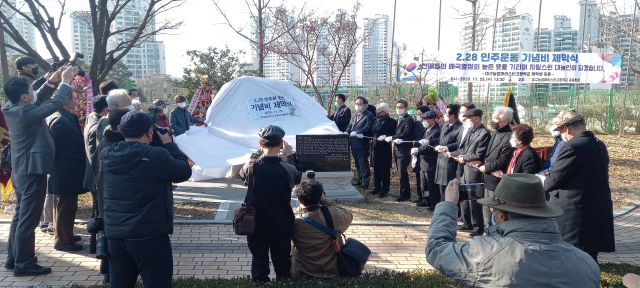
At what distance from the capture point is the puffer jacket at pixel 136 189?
315 cm

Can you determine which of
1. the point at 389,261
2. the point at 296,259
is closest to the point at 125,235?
the point at 296,259

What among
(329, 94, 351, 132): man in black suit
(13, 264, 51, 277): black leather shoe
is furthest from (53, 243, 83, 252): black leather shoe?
(329, 94, 351, 132): man in black suit

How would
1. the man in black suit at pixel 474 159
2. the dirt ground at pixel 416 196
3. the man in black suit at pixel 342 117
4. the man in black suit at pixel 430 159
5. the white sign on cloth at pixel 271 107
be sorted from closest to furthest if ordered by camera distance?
1. the man in black suit at pixel 474 159
2. the dirt ground at pixel 416 196
3. the man in black suit at pixel 430 159
4. the white sign on cloth at pixel 271 107
5. the man in black suit at pixel 342 117

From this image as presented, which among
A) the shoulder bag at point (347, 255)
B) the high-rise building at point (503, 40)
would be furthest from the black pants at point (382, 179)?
the high-rise building at point (503, 40)

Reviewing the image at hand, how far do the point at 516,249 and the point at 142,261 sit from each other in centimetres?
238

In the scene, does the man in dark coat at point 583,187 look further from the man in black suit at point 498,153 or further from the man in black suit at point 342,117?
the man in black suit at point 342,117

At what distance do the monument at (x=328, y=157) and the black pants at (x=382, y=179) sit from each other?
598mm

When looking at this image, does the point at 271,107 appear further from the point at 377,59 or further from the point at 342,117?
the point at 377,59

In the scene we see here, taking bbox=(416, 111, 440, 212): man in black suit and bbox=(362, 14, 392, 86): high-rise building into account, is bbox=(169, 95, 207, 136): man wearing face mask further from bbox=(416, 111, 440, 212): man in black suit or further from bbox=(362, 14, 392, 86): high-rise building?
bbox=(362, 14, 392, 86): high-rise building

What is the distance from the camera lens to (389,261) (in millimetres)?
5422

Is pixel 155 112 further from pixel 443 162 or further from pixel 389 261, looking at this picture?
pixel 443 162

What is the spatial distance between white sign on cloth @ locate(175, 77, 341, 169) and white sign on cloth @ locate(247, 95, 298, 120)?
0.04m

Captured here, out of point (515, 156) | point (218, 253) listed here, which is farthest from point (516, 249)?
point (218, 253)

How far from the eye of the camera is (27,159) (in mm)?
4953
